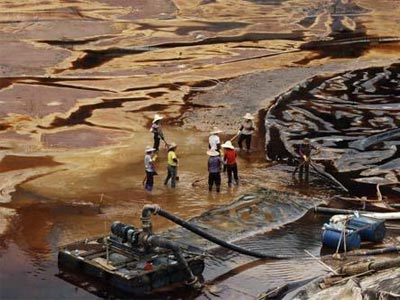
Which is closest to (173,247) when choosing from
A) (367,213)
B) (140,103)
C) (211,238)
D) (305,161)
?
(211,238)

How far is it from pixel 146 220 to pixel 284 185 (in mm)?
7030

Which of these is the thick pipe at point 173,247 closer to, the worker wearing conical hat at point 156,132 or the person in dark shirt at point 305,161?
the person in dark shirt at point 305,161

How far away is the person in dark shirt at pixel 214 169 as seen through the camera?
19.0 meters

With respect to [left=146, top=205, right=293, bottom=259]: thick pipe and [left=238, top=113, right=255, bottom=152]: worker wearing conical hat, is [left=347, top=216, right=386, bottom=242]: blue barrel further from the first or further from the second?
[left=238, top=113, right=255, bottom=152]: worker wearing conical hat

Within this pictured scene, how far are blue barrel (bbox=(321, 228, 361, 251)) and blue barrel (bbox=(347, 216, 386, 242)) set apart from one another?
8.3 inches

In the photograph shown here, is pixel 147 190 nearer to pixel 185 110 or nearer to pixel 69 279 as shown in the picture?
Answer: pixel 69 279

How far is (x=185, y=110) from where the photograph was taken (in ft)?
94.1

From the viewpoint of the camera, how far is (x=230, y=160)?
19.9 m

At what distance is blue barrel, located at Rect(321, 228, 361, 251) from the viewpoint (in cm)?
1562

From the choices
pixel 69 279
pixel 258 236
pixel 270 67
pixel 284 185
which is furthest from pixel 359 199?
pixel 270 67

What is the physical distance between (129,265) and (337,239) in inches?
161

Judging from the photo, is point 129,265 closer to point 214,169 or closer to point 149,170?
point 149,170

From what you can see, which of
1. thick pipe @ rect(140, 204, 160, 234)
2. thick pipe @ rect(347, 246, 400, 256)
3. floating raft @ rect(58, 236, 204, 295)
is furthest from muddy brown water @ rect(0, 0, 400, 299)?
thick pipe @ rect(140, 204, 160, 234)

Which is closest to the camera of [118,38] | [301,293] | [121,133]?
[301,293]
